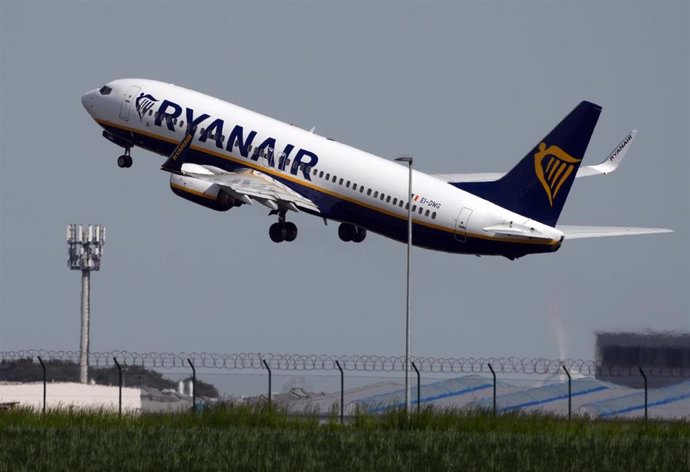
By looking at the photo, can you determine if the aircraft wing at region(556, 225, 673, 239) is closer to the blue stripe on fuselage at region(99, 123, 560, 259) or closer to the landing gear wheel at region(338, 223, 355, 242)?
the blue stripe on fuselage at region(99, 123, 560, 259)

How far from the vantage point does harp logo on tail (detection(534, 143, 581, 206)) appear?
293 feet

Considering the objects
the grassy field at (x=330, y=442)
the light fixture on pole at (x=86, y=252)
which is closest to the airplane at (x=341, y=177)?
the grassy field at (x=330, y=442)

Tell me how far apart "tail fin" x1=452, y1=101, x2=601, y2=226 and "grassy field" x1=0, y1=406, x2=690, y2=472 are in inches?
701

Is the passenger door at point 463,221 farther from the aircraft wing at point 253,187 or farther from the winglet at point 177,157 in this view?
the winglet at point 177,157

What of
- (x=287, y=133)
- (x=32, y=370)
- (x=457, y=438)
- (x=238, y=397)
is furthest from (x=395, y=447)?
(x=32, y=370)

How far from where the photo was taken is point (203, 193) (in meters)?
→ 96.0

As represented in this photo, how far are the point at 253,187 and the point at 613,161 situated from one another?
20687 millimetres

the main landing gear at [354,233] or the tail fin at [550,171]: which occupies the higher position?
the tail fin at [550,171]

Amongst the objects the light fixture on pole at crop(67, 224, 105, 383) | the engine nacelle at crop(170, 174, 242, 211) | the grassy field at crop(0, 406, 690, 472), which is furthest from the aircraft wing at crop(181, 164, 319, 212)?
the light fixture on pole at crop(67, 224, 105, 383)

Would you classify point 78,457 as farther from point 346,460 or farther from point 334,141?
point 334,141

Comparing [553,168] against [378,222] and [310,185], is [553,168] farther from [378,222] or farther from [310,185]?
[310,185]

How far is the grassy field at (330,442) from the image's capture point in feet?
173

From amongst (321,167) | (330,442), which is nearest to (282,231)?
(321,167)

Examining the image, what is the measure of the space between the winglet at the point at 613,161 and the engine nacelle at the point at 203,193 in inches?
814
